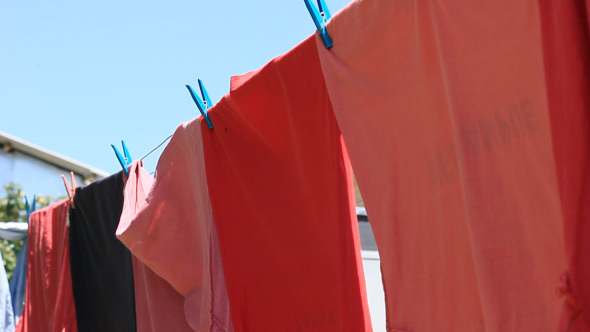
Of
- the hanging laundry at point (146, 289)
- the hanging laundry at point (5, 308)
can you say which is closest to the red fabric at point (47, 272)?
the hanging laundry at point (5, 308)

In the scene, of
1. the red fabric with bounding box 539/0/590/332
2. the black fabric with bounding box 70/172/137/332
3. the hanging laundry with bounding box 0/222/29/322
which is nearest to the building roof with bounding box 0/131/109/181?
the hanging laundry with bounding box 0/222/29/322

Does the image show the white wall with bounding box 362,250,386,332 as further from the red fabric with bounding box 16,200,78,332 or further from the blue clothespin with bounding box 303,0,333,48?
the blue clothespin with bounding box 303,0,333,48

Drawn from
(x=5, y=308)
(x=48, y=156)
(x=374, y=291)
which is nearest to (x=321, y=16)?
(x=374, y=291)

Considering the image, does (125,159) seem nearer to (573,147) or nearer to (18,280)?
(18,280)

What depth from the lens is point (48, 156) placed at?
6.20 metres

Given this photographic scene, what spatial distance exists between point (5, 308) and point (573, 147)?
2.00 metres

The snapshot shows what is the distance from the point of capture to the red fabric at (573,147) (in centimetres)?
85

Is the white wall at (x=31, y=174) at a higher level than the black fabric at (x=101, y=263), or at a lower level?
higher

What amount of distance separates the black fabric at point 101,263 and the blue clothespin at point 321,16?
0.89 metres

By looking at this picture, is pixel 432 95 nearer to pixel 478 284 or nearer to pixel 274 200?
pixel 478 284

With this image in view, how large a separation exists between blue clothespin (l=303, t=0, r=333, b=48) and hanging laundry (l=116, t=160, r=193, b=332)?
652 millimetres

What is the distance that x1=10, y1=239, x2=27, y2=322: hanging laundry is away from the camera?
245 centimetres

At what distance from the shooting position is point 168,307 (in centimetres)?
178

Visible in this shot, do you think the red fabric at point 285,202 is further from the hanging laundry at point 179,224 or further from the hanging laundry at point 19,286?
the hanging laundry at point 19,286
